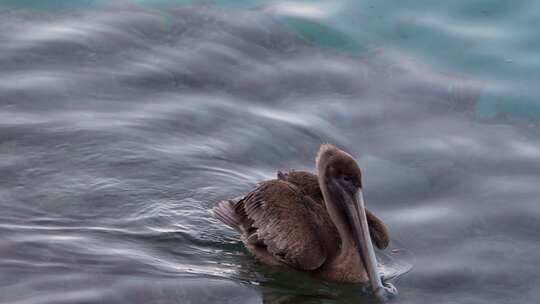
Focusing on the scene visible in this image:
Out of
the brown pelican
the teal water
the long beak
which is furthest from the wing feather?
the teal water

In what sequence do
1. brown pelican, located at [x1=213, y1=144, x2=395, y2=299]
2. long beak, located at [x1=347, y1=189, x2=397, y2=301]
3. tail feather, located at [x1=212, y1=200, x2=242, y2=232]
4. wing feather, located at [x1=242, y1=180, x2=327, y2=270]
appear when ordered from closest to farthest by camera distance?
long beak, located at [x1=347, y1=189, x2=397, y2=301] → brown pelican, located at [x1=213, y1=144, x2=395, y2=299] → wing feather, located at [x1=242, y1=180, x2=327, y2=270] → tail feather, located at [x1=212, y1=200, x2=242, y2=232]

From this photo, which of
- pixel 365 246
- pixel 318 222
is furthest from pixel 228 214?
pixel 365 246

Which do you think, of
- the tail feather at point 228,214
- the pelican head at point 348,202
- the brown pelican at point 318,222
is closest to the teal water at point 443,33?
the brown pelican at point 318,222

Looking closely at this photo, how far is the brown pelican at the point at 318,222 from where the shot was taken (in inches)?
255

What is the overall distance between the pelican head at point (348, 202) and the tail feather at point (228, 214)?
0.70m

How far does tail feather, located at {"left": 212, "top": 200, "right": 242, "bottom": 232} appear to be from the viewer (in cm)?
700

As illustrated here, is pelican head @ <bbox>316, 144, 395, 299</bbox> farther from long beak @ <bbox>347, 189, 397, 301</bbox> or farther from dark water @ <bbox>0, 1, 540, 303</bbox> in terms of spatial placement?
dark water @ <bbox>0, 1, 540, 303</bbox>

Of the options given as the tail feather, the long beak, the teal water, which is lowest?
the long beak

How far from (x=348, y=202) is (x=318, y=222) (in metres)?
0.41

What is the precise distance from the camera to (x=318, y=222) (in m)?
6.87

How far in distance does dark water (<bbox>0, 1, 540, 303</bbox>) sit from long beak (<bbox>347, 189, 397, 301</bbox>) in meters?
0.10

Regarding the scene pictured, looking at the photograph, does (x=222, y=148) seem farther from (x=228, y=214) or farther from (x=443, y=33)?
(x=443, y=33)

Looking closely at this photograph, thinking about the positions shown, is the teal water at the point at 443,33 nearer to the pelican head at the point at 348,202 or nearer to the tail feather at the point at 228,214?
the pelican head at the point at 348,202

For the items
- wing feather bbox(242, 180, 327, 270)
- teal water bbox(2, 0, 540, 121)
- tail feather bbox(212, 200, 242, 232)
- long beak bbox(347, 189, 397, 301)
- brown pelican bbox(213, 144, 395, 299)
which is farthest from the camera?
teal water bbox(2, 0, 540, 121)
